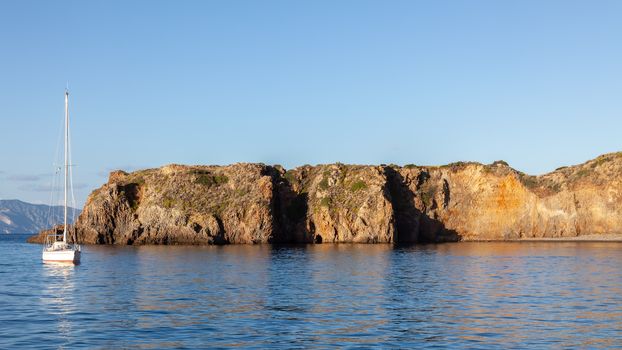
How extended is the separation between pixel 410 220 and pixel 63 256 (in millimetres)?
97931

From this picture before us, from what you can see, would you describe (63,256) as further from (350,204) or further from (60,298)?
(350,204)

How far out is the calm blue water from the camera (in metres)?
32.6

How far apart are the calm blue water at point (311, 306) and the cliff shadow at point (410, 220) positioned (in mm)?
85517

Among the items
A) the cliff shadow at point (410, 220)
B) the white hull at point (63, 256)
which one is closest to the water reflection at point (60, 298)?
the white hull at point (63, 256)

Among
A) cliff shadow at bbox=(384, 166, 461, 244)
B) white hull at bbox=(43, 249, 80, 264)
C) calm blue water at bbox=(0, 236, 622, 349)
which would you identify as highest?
cliff shadow at bbox=(384, 166, 461, 244)

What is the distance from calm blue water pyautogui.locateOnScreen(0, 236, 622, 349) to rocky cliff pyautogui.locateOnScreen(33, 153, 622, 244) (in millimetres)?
69398

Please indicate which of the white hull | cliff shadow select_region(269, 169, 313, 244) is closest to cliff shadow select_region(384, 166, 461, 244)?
cliff shadow select_region(269, 169, 313, 244)

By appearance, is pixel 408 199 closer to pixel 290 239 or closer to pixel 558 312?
pixel 290 239

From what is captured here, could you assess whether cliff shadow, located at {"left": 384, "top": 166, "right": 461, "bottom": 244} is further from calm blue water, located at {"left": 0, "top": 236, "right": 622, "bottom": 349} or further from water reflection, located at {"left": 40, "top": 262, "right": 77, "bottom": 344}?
water reflection, located at {"left": 40, "top": 262, "right": 77, "bottom": 344}

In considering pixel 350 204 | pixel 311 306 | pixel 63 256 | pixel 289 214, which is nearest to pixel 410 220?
pixel 350 204

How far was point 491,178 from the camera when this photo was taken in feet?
529

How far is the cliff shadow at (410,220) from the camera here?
163125 millimetres

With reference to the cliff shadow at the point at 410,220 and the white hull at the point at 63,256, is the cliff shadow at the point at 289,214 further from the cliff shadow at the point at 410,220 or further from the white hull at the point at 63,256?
the white hull at the point at 63,256

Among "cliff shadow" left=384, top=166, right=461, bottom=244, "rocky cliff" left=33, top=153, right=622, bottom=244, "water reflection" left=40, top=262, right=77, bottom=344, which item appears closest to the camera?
"water reflection" left=40, top=262, right=77, bottom=344
